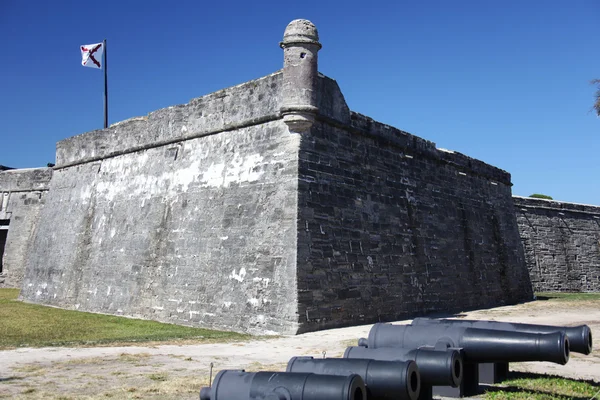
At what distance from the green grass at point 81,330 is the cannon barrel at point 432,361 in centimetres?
492

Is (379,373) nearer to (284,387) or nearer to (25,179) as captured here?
(284,387)

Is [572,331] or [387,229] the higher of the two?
[387,229]

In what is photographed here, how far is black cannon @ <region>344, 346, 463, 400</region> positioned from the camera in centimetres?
448

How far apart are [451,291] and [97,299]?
8.77m

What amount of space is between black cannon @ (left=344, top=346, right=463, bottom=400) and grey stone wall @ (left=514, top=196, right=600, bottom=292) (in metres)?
20.1

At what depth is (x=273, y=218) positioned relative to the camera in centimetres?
1040

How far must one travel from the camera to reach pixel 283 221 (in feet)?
33.5

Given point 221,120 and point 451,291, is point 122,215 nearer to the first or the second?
point 221,120

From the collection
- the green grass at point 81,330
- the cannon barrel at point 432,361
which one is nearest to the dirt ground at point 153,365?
the green grass at point 81,330

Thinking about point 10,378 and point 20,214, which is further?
point 20,214

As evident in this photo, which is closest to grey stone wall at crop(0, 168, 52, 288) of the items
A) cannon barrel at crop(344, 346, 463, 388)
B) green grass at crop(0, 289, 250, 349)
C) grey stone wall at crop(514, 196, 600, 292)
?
green grass at crop(0, 289, 250, 349)

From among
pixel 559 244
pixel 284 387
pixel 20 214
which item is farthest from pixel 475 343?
pixel 559 244

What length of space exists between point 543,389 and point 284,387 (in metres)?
3.07

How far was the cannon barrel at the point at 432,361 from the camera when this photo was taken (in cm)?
448
